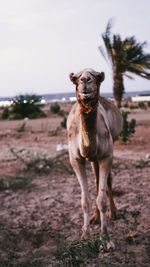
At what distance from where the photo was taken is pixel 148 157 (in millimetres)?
8352

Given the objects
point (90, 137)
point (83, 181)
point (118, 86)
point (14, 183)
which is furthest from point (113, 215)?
point (118, 86)

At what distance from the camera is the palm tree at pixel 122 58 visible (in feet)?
41.4

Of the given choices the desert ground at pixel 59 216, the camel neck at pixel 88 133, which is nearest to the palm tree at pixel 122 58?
the desert ground at pixel 59 216

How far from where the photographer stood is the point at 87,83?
2.81 metres

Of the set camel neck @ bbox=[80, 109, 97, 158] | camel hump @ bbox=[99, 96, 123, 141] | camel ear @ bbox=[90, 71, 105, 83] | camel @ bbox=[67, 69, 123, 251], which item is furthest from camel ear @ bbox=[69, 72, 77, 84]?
camel hump @ bbox=[99, 96, 123, 141]

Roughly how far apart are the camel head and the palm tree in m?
9.82

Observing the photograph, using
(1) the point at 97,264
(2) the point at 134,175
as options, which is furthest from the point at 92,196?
(1) the point at 97,264

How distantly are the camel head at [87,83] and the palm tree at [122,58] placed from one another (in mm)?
9816

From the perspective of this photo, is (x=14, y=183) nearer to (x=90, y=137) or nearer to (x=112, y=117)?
(x=112, y=117)

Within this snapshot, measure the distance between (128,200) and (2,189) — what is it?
7.58 feet

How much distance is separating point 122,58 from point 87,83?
1027cm

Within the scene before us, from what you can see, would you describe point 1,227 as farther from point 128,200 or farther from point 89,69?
point 89,69

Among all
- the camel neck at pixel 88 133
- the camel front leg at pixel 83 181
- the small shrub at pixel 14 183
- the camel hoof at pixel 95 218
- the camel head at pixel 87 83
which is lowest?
the camel hoof at pixel 95 218

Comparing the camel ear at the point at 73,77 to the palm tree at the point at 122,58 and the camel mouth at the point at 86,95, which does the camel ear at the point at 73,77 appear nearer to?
the camel mouth at the point at 86,95
